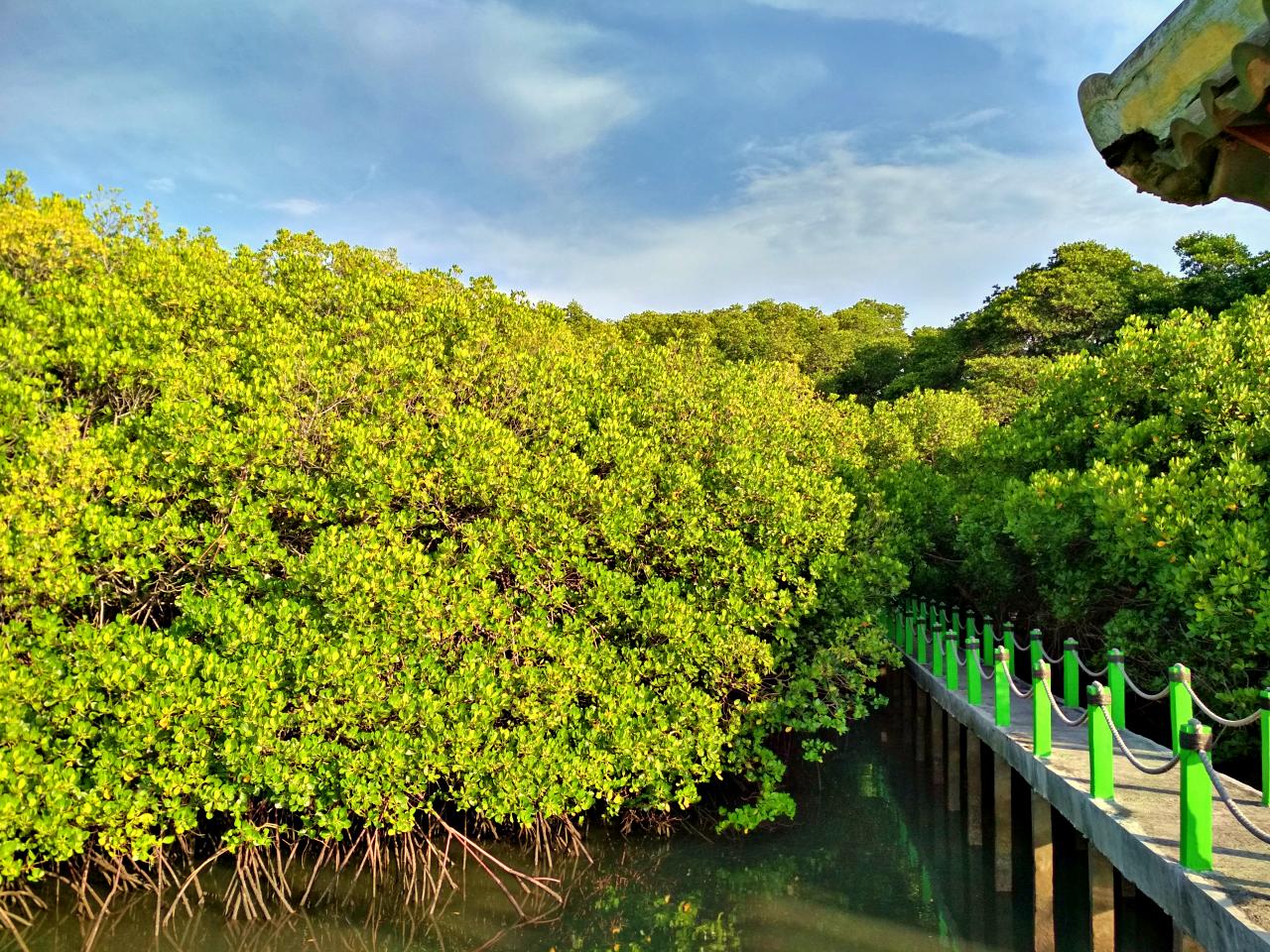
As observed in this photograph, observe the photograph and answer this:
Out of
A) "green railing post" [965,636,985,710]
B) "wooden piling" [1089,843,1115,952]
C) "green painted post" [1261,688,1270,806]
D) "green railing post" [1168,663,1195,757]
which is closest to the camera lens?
"green painted post" [1261,688,1270,806]

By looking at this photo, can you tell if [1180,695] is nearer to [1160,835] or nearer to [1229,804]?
[1160,835]

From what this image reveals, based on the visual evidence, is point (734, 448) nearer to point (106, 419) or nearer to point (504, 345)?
point (504, 345)

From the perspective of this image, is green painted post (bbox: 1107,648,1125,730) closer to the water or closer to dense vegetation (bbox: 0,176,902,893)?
the water

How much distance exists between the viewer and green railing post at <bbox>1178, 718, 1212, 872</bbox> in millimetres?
4332

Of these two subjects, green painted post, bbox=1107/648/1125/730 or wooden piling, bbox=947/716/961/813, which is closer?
green painted post, bbox=1107/648/1125/730

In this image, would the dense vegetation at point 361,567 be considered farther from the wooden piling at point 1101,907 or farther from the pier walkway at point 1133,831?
the wooden piling at point 1101,907

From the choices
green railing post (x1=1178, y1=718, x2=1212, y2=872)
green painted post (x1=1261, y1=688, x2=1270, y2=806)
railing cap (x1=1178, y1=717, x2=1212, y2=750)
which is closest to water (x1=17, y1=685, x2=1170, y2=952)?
green painted post (x1=1261, y1=688, x2=1270, y2=806)

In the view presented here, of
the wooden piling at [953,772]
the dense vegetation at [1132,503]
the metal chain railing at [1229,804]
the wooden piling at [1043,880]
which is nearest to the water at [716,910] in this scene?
the wooden piling at [1043,880]

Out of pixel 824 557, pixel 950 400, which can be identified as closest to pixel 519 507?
pixel 824 557

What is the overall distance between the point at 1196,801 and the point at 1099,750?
A: 130 centimetres

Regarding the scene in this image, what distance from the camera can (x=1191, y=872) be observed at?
175 inches

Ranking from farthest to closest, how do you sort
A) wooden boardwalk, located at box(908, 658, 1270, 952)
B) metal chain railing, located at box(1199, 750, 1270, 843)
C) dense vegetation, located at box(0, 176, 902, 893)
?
dense vegetation, located at box(0, 176, 902, 893) < wooden boardwalk, located at box(908, 658, 1270, 952) < metal chain railing, located at box(1199, 750, 1270, 843)

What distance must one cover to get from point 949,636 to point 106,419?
947 centimetres

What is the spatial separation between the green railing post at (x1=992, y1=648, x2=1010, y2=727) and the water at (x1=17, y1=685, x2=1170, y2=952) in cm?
181
